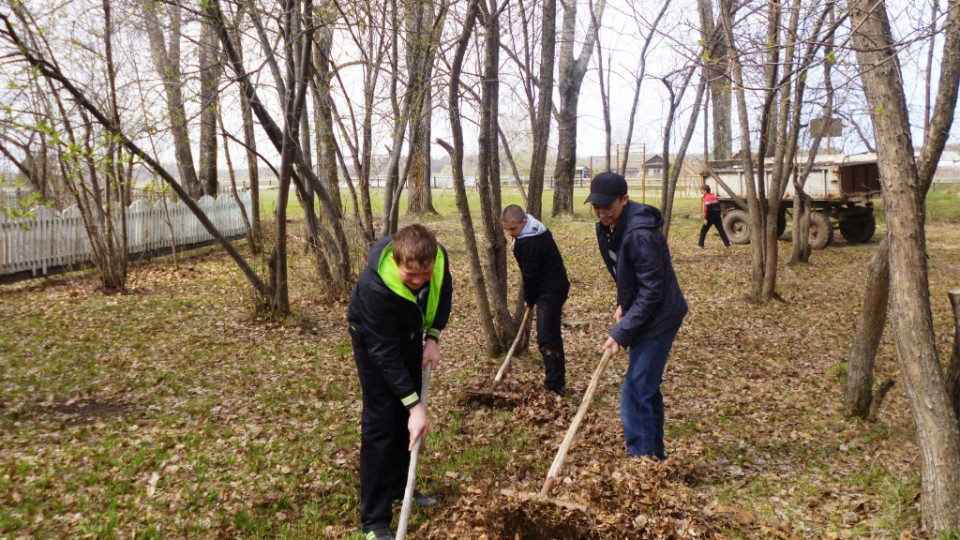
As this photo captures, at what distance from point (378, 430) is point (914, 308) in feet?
9.19

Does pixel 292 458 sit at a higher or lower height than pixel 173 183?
lower

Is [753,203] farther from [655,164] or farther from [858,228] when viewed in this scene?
[655,164]

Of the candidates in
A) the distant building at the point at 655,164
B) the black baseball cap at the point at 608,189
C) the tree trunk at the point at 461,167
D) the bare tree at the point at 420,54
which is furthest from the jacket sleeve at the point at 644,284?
the distant building at the point at 655,164

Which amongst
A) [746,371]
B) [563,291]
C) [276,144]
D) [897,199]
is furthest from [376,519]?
[276,144]

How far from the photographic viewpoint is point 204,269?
504 inches

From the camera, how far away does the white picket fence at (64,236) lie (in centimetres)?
1079

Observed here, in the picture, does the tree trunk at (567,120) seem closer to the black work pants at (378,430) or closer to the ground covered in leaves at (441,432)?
the ground covered in leaves at (441,432)

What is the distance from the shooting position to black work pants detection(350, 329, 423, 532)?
355 centimetres

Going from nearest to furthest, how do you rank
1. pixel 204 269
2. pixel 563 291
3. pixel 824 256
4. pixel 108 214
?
pixel 563 291, pixel 108 214, pixel 204 269, pixel 824 256

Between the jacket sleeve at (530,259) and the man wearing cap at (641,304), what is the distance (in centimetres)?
137

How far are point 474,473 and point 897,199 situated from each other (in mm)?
2906

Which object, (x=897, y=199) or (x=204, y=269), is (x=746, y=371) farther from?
(x=204, y=269)

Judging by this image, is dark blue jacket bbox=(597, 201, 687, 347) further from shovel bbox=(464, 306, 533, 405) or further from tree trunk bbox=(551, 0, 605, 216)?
tree trunk bbox=(551, 0, 605, 216)

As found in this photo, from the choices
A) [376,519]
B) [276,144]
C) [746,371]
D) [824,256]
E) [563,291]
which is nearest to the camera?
[376,519]
